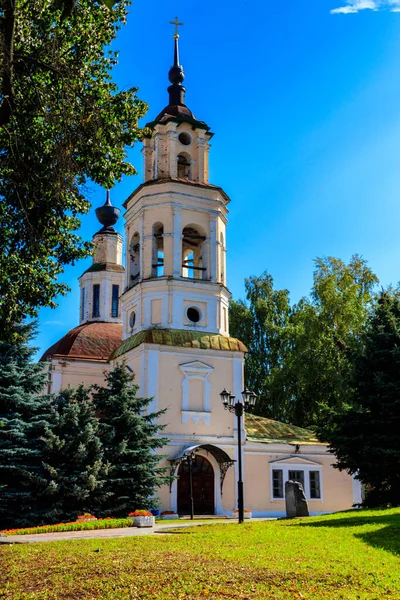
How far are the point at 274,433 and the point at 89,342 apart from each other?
10.2 meters

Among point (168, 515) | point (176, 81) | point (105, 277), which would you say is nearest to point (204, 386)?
point (168, 515)

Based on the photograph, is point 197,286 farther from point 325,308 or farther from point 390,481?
point 390,481

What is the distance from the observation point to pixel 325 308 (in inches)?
1377

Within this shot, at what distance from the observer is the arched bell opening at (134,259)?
30531mm

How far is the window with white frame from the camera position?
2769 cm

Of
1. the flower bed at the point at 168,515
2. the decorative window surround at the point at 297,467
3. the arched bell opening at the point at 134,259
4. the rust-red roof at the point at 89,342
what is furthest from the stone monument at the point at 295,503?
the rust-red roof at the point at 89,342

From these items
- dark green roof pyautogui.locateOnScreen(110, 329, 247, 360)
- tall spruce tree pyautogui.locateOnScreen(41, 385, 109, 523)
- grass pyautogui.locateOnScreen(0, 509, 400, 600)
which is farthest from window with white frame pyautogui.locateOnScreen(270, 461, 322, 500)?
grass pyautogui.locateOnScreen(0, 509, 400, 600)

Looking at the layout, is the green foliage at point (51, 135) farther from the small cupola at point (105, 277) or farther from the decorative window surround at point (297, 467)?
the small cupola at point (105, 277)

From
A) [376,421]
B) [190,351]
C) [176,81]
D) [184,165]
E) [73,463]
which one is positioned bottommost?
[73,463]

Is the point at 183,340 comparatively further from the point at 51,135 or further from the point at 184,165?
the point at 51,135

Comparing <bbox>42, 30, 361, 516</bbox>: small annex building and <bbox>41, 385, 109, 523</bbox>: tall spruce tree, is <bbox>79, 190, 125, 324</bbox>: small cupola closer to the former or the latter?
<bbox>42, 30, 361, 516</bbox>: small annex building

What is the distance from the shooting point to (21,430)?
2005 centimetres

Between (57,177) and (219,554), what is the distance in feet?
21.5

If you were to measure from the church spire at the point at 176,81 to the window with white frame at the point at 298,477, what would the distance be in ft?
55.8
